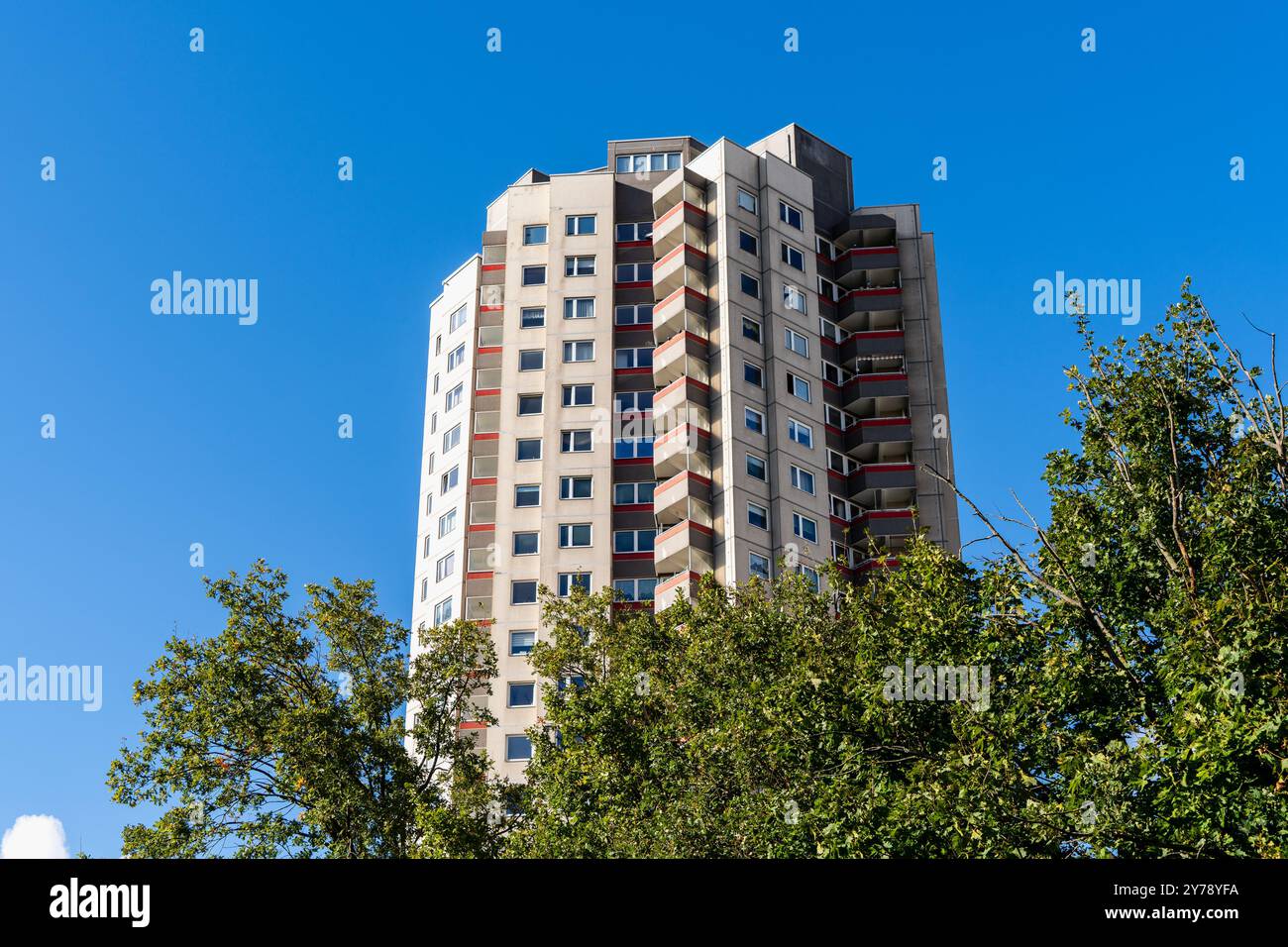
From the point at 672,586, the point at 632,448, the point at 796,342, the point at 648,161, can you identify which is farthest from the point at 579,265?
the point at 672,586

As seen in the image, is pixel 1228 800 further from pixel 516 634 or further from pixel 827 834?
pixel 516 634

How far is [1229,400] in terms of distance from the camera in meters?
25.9

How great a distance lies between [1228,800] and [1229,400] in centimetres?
881

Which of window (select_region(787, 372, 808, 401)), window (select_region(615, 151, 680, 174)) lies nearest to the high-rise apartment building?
window (select_region(615, 151, 680, 174))

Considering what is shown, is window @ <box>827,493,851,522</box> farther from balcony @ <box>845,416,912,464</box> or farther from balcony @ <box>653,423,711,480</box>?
balcony @ <box>653,423,711,480</box>

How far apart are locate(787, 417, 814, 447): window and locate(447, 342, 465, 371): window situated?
22109 mm

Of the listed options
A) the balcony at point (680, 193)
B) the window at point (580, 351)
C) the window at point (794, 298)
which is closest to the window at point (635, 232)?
the balcony at point (680, 193)

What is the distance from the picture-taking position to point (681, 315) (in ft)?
247

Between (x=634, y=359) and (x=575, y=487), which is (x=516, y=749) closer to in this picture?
(x=575, y=487)

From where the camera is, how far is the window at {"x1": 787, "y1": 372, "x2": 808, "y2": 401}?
247 feet

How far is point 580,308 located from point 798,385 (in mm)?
13658

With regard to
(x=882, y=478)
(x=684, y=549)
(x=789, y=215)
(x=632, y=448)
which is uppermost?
(x=789, y=215)

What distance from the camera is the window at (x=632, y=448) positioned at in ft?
241
